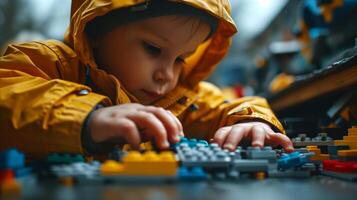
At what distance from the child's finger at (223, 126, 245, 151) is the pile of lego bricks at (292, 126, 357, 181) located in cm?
12

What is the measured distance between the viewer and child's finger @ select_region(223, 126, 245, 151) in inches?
27.2

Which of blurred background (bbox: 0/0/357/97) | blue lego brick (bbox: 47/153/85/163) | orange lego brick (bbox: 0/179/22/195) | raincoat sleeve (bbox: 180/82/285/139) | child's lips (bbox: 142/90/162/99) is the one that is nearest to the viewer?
orange lego brick (bbox: 0/179/22/195)

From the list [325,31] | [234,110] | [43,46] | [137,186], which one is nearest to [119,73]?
[43,46]

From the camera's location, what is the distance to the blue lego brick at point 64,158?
607 millimetres

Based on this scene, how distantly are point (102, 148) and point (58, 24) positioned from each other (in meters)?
4.51

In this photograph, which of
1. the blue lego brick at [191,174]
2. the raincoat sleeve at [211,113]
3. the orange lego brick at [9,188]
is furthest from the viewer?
the raincoat sleeve at [211,113]

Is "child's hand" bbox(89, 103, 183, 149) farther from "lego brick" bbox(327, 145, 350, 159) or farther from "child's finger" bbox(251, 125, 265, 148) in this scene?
"lego brick" bbox(327, 145, 350, 159)

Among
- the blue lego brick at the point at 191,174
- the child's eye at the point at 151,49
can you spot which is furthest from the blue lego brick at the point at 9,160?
the child's eye at the point at 151,49

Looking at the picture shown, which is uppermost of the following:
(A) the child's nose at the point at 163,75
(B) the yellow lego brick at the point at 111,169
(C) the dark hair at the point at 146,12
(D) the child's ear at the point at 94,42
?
(C) the dark hair at the point at 146,12

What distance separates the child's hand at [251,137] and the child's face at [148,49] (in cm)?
24

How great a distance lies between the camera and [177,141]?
625 millimetres

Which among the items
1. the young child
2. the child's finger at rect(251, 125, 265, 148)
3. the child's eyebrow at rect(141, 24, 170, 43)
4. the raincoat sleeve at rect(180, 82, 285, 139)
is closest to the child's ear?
the young child

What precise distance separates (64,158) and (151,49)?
36 cm

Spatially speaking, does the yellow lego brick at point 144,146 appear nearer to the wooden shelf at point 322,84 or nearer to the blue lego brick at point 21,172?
the blue lego brick at point 21,172
